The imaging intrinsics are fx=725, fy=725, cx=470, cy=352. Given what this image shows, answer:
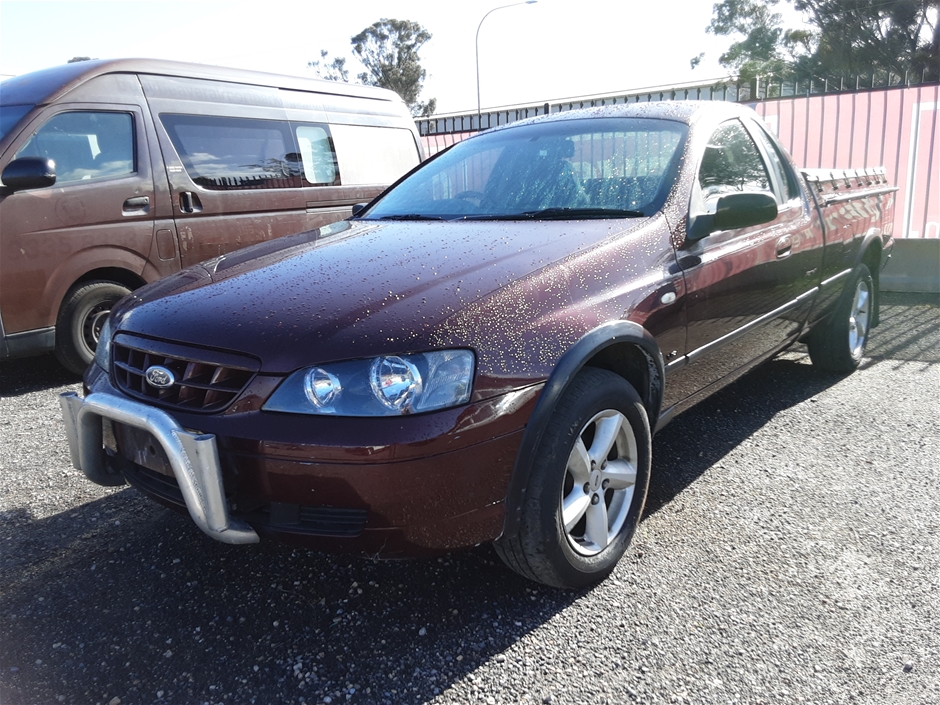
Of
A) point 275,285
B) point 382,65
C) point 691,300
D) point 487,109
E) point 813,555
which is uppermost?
point 382,65

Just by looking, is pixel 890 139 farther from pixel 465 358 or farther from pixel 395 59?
pixel 395 59

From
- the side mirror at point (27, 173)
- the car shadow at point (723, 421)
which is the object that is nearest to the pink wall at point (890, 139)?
the car shadow at point (723, 421)

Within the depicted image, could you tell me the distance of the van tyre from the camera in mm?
4496

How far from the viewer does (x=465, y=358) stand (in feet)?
6.52

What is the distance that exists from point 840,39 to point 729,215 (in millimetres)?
41435

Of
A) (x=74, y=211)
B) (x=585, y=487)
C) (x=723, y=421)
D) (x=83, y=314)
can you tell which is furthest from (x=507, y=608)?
(x=74, y=211)

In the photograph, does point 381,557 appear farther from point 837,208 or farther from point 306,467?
point 837,208

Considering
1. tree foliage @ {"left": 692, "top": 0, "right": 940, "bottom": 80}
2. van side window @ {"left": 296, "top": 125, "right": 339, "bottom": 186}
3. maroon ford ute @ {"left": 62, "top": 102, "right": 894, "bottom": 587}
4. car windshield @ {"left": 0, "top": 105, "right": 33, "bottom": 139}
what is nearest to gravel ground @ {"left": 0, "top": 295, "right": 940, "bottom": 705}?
maroon ford ute @ {"left": 62, "top": 102, "right": 894, "bottom": 587}

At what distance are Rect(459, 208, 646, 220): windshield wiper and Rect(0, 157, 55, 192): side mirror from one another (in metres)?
3.05

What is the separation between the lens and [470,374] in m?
1.98

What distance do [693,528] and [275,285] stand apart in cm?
180

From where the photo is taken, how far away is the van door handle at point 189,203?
→ 5.36 meters

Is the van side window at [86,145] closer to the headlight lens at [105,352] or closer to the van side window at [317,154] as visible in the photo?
the van side window at [317,154]

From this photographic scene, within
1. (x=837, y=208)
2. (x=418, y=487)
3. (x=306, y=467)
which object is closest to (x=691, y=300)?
(x=418, y=487)
